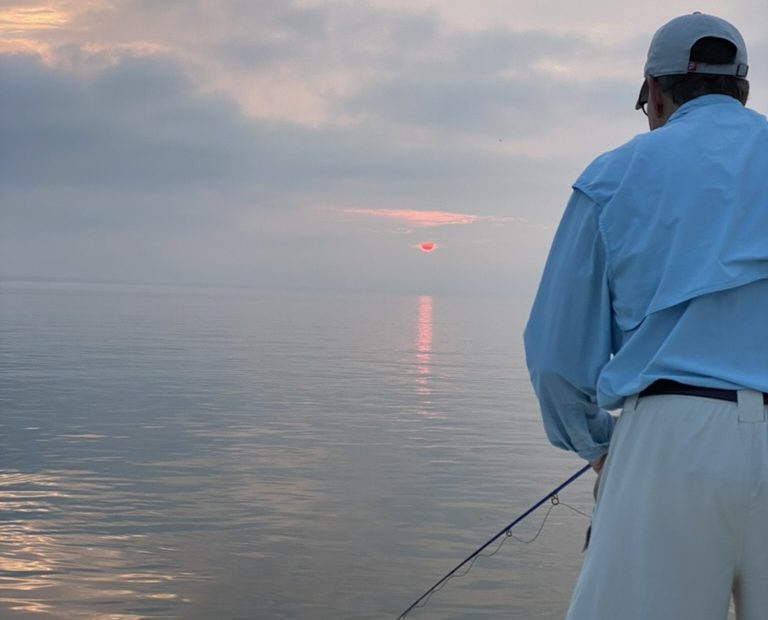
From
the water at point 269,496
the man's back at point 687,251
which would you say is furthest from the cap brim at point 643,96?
the water at point 269,496

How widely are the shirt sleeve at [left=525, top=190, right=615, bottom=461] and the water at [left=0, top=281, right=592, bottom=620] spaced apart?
5.33m

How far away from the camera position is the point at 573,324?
241 centimetres

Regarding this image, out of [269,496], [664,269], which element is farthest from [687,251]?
[269,496]

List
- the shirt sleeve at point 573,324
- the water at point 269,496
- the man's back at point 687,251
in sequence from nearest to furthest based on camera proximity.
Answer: the man's back at point 687,251
the shirt sleeve at point 573,324
the water at point 269,496

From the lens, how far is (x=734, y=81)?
251 cm

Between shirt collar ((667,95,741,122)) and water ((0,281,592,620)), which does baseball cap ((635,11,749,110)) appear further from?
water ((0,281,592,620))

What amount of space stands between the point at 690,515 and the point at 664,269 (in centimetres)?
52

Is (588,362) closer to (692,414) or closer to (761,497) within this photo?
(692,414)

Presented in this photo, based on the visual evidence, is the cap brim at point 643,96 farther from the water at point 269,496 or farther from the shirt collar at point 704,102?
the water at point 269,496

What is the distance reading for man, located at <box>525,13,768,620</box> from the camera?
7.04 feet

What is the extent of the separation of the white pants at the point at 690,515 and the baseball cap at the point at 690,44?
798 mm

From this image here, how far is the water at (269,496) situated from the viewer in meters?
7.90

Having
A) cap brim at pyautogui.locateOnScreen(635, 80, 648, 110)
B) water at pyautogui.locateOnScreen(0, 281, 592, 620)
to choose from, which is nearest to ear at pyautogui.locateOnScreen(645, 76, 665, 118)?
cap brim at pyautogui.locateOnScreen(635, 80, 648, 110)

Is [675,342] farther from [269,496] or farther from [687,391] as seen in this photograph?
[269,496]
